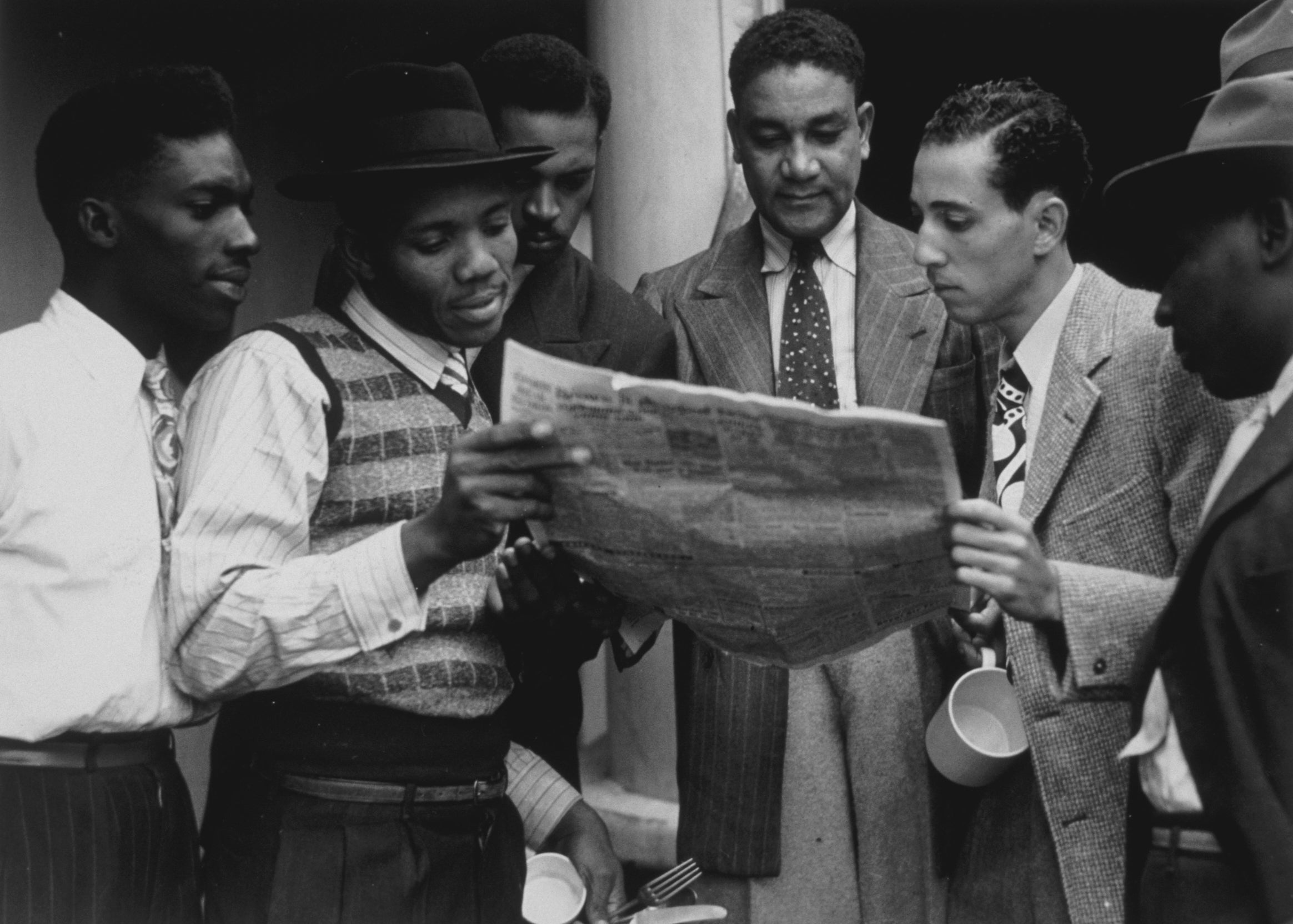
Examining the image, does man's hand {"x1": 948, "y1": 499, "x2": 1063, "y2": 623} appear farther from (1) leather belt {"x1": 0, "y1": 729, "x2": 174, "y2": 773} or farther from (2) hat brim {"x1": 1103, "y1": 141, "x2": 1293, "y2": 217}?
(1) leather belt {"x1": 0, "y1": 729, "x2": 174, "y2": 773}

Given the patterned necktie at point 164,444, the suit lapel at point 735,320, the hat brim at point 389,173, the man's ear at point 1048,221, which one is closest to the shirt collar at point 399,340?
the hat brim at point 389,173

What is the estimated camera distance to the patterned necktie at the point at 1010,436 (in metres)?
3.24

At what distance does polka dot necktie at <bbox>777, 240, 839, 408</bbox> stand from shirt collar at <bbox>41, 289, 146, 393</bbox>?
1.43 m

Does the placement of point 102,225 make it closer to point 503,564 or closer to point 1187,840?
point 503,564

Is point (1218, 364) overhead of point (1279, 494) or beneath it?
overhead

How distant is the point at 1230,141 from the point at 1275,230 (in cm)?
15

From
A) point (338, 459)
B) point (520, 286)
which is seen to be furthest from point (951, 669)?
point (338, 459)

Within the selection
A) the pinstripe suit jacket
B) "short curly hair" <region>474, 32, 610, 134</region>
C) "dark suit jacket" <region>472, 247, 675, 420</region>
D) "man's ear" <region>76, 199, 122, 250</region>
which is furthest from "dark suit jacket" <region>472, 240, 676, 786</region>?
"man's ear" <region>76, 199, 122, 250</region>

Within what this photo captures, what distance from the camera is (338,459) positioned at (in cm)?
268

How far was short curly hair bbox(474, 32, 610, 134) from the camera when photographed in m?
3.81

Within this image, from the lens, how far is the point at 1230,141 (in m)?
2.35

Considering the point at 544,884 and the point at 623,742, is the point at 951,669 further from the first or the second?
the point at 623,742

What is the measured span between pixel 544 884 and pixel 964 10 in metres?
4.92

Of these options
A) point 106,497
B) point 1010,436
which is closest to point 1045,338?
point 1010,436
